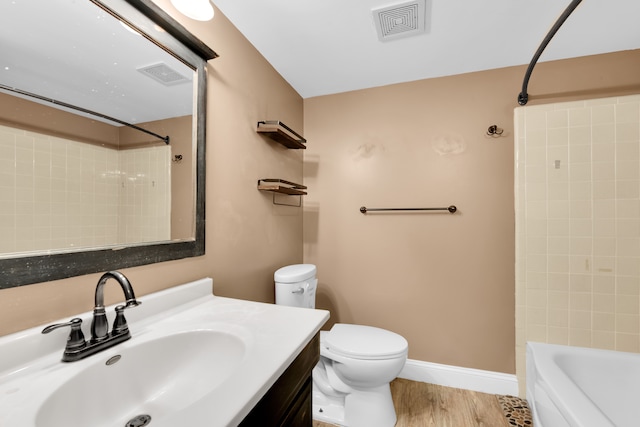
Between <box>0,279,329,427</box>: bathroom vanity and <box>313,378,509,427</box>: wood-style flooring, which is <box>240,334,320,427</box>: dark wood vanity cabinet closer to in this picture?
<box>0,279,329,427</box>: bathroom vanity

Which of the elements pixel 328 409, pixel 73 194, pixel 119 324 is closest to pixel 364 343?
pixel 328 409

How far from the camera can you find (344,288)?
226 cm

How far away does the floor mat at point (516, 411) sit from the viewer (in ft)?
5.27

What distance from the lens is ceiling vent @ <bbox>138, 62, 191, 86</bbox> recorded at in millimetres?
1062

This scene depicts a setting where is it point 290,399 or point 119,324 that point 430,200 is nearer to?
point 290,399

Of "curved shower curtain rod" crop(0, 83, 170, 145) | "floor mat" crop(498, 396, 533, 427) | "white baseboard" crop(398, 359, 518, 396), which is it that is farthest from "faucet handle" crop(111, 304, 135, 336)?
"floor mat" crop(498, 396, 533, 427)

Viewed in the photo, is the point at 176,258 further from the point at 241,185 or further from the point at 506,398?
the point at 506,398

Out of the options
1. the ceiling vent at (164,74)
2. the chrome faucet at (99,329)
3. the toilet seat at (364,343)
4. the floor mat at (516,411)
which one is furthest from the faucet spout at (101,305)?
the floor mat at (516,411)

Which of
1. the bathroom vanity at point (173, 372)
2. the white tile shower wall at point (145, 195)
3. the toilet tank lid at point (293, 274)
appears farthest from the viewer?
the toilet tank lid at point (293, 274)

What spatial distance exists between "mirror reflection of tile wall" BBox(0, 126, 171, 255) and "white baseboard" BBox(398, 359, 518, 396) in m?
1.96

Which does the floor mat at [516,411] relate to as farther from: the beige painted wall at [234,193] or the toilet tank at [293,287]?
the beige painted wall at [234,193]

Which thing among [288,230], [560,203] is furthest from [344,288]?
[560,203]

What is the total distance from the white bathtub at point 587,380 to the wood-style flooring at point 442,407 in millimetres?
382

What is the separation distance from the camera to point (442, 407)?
5.76 ft
